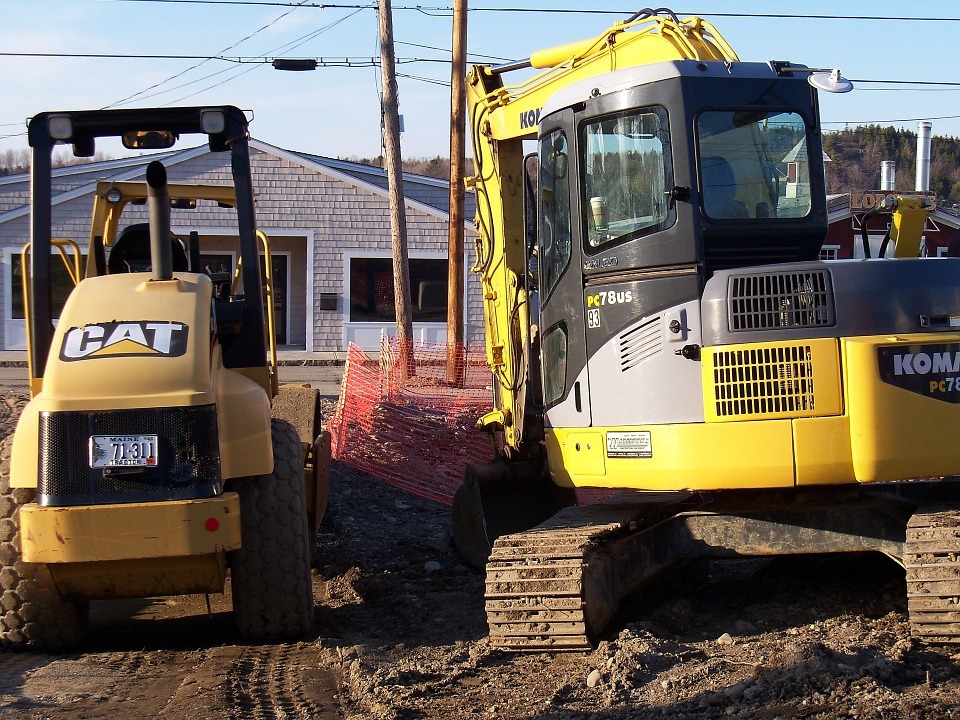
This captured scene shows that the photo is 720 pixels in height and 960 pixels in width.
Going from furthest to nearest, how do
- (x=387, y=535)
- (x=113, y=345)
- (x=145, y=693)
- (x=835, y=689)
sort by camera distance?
(x=387, y=535) → (x=113, y=345) → (x=145, y=693) → (x=835, y=689)

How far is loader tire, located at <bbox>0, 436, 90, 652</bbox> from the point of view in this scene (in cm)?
603

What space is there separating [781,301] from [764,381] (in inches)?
16.5

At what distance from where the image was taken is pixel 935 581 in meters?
5.72

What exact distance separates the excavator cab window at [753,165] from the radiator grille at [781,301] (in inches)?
22.7

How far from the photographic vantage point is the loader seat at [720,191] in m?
6.48

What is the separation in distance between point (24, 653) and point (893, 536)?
4.72m

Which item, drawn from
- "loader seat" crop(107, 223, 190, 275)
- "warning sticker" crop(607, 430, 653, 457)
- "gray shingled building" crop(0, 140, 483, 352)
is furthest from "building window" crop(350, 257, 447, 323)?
"warning sticker" crop(607, 430, 653, 457)

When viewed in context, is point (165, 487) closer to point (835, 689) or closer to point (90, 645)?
point (90, 645)

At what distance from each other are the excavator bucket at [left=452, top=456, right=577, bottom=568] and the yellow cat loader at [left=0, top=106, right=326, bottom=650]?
8.20 ft

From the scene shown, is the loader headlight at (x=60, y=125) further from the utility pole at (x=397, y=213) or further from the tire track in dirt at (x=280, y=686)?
the utility pole at (x=397, y=213)

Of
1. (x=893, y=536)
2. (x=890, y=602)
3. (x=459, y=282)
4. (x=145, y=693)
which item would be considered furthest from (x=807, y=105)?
(x=459, y=282)

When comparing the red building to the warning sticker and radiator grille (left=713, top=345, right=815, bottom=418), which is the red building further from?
the warning sticker

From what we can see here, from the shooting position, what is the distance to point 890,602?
6.78 metres

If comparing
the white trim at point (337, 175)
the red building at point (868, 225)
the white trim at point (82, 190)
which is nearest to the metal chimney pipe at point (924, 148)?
the red building at point (868, 225)
